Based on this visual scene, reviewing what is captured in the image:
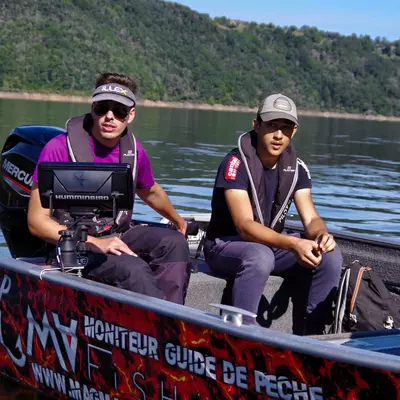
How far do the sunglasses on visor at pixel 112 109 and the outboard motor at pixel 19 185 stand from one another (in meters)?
1.07

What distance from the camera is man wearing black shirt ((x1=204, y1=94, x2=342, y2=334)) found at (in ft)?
13.8

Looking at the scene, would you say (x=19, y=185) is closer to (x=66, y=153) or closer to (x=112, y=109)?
(x=66, y=153)

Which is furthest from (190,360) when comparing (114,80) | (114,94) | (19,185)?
(19,185)

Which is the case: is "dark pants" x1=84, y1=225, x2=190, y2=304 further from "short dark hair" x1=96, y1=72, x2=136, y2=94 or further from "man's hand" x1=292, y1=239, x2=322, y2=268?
"short dark hair" x1=96, y1=72, x2=136, y2=94

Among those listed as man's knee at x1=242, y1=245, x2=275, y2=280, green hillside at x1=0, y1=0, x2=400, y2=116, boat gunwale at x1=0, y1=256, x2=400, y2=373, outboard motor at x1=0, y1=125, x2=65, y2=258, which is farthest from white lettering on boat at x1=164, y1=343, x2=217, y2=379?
green hillside at x1=0, y1=0, x2=400, y2=116

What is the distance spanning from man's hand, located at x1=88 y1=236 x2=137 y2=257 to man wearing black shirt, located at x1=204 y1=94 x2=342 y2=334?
0.53 meters

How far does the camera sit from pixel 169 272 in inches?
170

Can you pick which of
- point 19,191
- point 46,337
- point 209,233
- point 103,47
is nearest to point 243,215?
point 209,233

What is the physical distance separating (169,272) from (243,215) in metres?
0.47

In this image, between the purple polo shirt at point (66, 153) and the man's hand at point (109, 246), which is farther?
the purple polo shirt at point (66, 153)

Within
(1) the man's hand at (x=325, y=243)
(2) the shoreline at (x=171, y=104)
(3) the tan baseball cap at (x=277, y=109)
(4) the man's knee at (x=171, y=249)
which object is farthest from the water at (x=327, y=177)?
(2) the shoreline at (x=171, y=104)

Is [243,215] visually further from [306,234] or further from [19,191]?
[19,191]

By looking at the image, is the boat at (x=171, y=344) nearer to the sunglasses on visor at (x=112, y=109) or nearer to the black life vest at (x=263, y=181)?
the black life vest at (x=263, y=181)

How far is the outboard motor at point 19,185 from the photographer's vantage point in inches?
204
